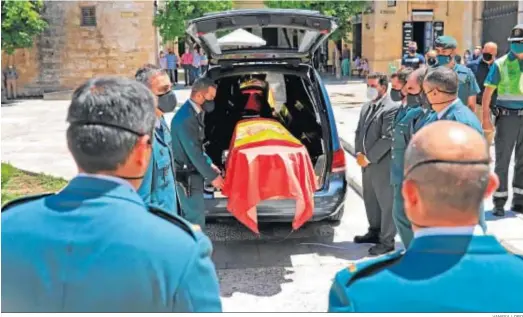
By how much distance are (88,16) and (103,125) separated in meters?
25.3

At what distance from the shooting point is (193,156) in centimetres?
516

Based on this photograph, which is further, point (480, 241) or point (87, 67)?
point (87, 67)

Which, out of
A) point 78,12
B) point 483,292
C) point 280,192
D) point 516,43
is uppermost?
point 78,12

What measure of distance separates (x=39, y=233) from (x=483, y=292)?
1212mm

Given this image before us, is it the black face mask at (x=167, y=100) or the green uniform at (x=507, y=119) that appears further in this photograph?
the green uniform at (x=507, y=119)

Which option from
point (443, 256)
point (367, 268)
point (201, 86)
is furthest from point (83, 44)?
point (443, 256)

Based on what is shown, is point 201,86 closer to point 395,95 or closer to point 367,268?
point 395,95

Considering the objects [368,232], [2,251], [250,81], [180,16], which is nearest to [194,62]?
[180,16]

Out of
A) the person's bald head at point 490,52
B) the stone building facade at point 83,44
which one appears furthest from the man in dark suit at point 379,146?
the stone building facade at point 83,44

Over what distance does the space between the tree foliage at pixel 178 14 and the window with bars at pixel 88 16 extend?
125 inches

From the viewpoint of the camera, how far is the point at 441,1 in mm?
27531

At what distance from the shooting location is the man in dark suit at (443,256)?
1615mm

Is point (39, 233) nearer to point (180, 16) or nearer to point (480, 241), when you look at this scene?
point (480, 241)

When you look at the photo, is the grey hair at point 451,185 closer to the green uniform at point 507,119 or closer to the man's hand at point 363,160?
the man's hand at point 363,160
